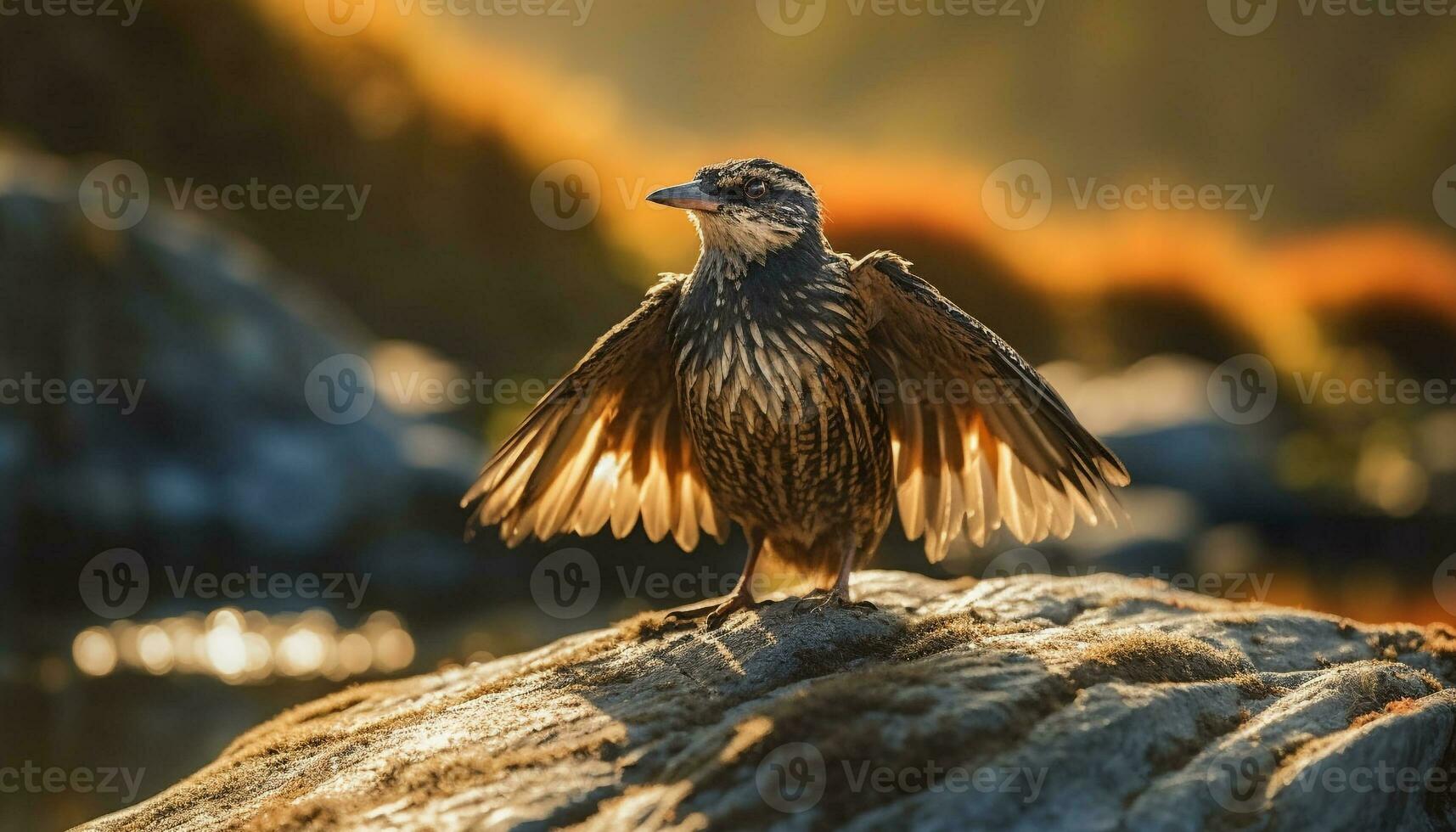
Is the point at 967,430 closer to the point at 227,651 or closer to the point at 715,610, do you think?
the point at 715,610

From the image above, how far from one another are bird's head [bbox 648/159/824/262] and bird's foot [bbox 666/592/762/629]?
1.33 meters

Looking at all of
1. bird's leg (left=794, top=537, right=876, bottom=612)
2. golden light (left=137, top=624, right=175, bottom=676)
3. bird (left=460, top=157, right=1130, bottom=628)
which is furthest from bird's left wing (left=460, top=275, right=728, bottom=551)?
golden light (left=137, top=624, right=175, bottom=676)

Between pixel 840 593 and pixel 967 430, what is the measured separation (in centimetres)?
91

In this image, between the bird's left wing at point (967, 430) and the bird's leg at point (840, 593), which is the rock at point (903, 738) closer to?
the bird's leg at point (840, 593)

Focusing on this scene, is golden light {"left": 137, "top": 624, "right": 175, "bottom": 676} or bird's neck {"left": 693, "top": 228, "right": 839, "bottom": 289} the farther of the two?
golden light {"left": 137, "top": 624, "right": 175, "bottom": 676}

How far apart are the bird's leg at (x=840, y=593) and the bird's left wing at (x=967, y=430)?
0.49m

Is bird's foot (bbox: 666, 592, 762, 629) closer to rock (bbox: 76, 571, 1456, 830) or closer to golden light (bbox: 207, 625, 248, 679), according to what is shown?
rock (bbox: 76, 571, 1456, 830)

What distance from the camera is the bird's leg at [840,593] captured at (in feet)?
14.2

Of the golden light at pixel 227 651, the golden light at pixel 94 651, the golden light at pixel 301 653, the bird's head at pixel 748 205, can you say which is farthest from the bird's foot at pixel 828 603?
the golden light at pixel 94 651

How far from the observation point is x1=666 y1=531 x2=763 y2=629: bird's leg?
4.61 meters

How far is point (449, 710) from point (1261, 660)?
265 cm

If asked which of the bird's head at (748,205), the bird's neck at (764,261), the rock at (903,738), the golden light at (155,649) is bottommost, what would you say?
the rock at (903,738)

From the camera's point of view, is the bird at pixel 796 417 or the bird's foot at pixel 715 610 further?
the bird's foot at pixel 715 610

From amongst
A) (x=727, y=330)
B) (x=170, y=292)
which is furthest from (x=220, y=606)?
(x=727, y=330)
